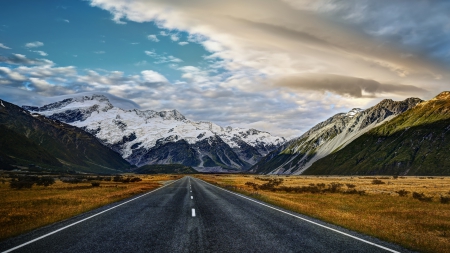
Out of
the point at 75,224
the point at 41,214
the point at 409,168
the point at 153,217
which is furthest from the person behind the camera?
the point at 409,168

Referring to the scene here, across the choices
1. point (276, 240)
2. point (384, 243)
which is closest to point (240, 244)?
point (276, 240)

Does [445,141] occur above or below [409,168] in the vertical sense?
above

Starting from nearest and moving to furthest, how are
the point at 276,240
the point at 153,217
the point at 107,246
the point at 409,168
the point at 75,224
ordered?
1. the point at 107,246
2. the point at 276,240
3. the point at 75,224
4. the point at 153,217
5. the point at 409,168

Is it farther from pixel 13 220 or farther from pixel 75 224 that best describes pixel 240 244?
pixel 13 220

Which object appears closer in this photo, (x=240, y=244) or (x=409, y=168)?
(x=240, y=244)

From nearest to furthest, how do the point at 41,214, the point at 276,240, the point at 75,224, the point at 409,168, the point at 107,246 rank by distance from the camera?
the point at 107,246 → the point at 276,240 → the point at 75,224 → the point at 41,214 → the point at 409,168

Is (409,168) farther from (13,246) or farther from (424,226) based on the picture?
(13,246)

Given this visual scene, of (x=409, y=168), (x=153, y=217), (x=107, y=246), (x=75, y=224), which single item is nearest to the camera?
(x=107, y=246)

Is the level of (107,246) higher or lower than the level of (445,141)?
lower

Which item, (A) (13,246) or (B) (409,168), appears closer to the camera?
(A) (13,246)

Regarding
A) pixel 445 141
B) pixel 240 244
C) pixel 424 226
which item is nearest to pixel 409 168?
pixel 445 141

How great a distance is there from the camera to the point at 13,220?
1731 cm

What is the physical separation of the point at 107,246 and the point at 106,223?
16.9ft

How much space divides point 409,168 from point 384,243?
8014 inches
